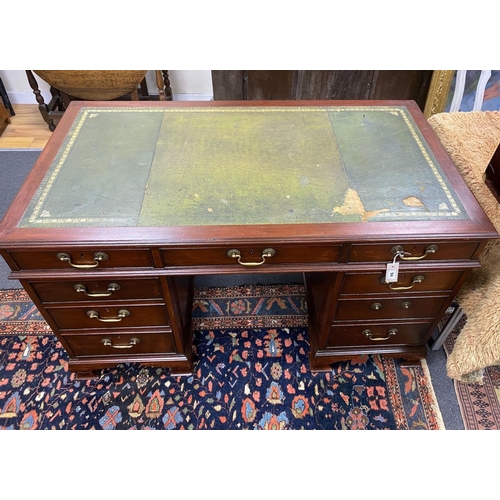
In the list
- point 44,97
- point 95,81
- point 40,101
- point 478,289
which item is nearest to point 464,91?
point 478,289

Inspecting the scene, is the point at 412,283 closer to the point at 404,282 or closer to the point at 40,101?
the point at 404,282

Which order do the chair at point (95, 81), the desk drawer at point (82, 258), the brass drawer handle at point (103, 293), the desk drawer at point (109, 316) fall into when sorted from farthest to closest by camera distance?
the chair at point (95, 81)
the desk drawer at point (109, 316)
the brass drawer handle at point (103, 293)
the desk drawer at point (82, 258)

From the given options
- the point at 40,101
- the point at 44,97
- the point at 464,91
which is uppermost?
the point at 464,91

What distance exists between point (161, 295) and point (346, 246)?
62cm

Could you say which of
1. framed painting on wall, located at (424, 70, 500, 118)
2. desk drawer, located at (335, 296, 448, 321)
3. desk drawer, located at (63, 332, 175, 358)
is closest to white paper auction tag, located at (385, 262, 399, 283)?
desk drawer, located at (335, 296, 448, 321)

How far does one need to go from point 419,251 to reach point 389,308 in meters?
0.30

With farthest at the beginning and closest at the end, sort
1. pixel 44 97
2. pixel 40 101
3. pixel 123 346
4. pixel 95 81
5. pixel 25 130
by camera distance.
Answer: pixel 44 97 → pixel 25 130 → pixel 40 101 → pixel 95 81 → pixel 123 346

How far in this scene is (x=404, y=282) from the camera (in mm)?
1279

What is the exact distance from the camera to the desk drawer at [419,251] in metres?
1.14

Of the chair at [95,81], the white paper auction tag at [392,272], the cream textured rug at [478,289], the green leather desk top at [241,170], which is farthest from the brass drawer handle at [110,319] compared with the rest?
the chair at [95,81]

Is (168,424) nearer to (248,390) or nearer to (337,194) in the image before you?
(248,390)

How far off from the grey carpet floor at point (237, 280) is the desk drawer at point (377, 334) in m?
0.21

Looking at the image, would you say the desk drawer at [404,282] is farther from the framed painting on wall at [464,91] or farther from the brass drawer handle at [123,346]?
the framed painting on wall at [464,91]

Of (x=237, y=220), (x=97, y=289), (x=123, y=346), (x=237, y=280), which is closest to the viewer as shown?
(x=237, y=220)
